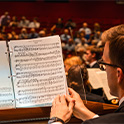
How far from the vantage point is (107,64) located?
96cm

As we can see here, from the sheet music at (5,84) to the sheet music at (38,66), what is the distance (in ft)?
0.12

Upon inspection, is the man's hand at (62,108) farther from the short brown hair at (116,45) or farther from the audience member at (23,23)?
the audience member at (23,23)

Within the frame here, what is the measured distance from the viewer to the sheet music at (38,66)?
3.52 feet

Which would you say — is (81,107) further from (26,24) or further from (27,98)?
(26,24)

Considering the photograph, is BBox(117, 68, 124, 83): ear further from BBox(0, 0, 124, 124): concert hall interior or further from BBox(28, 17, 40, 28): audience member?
BBox(28, 17, 40, 28): audience member

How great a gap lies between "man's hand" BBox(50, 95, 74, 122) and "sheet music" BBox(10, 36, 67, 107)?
0.08 meters

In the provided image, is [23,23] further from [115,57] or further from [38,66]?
[115,57]

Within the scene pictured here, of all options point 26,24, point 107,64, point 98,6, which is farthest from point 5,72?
point 98,6

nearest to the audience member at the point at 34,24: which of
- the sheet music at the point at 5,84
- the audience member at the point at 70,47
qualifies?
the audience member at the point at 70,47

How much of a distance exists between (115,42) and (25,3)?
1138 cm

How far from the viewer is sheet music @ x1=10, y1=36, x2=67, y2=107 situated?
1.07 m

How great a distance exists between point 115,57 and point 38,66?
0.42 meters

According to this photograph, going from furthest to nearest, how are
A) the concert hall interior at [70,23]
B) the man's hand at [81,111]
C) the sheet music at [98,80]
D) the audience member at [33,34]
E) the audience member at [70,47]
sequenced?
1. the audience member at [33,34]
2. the audience member at [70,47]
3. the concert hall interior at [70,23]
4. the sheet music at [98,80]
5. the man's hand at [81,111]

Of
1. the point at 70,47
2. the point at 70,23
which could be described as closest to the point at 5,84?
the point at 70,47
